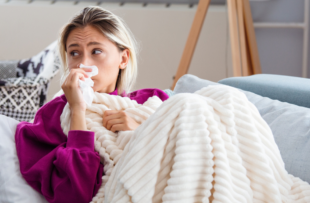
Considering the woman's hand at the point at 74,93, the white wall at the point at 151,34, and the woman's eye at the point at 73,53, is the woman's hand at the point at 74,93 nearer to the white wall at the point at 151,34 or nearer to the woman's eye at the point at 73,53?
the woman's eye at the point at 73,53

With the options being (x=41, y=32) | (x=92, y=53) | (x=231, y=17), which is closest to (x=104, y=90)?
(x=92, y=53)

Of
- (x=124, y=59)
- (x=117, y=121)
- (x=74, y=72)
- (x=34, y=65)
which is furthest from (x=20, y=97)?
(x=117, y=121)

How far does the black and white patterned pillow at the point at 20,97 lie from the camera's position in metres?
1.87

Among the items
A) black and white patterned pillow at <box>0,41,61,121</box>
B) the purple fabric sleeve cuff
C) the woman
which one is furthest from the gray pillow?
black and white patterned pillow at <box>0,41,61,121</box>

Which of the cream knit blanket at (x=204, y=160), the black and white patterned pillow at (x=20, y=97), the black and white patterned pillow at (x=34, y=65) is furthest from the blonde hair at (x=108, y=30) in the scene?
the black and white patterned pillow at (x=34, y=65)

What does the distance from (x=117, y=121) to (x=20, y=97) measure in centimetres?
119

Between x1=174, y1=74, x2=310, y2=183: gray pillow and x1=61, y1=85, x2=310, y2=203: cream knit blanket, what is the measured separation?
62 millimetres

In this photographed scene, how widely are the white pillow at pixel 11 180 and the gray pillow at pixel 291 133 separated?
25.5 inches

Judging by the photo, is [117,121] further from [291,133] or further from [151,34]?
[151,34]

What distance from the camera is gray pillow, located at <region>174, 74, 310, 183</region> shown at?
80 centimetres

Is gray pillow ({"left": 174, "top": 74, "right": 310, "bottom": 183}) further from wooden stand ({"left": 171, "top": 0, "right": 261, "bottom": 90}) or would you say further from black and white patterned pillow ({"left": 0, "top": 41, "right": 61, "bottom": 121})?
black and white patterned pillow ({"left": 0, "top": 41, "right": 61, "bottom": 121})

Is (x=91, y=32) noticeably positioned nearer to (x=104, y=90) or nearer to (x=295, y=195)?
(x=104, y=90)

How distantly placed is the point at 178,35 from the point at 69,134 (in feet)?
6.13

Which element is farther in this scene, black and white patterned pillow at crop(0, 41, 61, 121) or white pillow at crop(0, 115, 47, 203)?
black and white patterned pillow at crop(0, 41, 61, 121)
